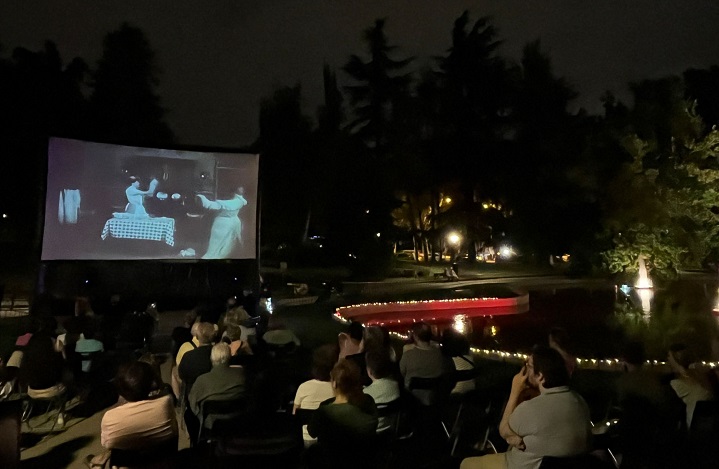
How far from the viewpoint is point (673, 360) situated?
14.2 feet

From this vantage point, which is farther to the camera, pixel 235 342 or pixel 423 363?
pixel 235 342

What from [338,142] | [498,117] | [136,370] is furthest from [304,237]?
[136,370]

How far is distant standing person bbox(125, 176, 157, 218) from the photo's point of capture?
10.4m

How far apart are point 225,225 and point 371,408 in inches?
329

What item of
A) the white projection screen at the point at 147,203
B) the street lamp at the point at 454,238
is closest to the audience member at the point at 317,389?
the white projection screen at the point at 147,203

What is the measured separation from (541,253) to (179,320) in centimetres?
2632

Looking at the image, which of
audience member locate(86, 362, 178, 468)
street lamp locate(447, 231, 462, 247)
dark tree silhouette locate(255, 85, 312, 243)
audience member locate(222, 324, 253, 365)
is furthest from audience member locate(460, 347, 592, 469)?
street lamp locate(447, 231, 462, 247)

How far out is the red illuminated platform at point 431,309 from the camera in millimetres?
15383

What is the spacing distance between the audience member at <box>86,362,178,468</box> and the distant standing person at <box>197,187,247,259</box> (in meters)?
8.11

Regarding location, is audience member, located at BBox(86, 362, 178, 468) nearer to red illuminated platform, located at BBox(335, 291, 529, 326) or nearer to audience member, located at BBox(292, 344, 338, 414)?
audience member, located at BBox(292, 344, 338, 414)

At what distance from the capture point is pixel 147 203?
1063cm

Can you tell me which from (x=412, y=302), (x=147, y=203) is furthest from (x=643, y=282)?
(x=147, y=203)

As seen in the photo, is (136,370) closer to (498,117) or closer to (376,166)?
(376,166)

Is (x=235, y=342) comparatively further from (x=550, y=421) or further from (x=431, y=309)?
(x=431, y=309)
